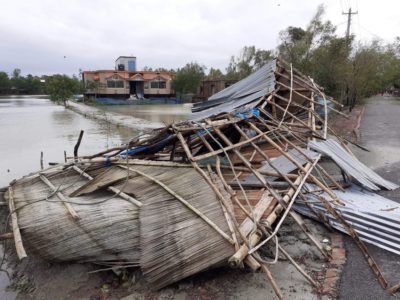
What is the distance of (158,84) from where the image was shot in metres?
52.6

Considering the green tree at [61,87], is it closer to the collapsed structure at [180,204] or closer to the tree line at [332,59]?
the tree line at [332,59]

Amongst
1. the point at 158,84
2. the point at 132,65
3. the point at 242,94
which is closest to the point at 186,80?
the point at 158,84

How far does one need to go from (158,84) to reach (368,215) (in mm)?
50164

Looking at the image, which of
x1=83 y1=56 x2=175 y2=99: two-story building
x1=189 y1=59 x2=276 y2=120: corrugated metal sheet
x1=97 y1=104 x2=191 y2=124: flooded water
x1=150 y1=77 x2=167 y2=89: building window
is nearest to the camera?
x1=189 y1=59 x2=276 y2=120: corrugated metal sheet

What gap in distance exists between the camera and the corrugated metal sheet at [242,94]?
8539 millimetres

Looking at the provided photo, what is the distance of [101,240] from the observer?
13.8 ft

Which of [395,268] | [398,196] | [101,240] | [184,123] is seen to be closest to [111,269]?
[101,240]

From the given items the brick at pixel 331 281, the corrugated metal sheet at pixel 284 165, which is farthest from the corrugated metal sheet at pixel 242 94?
the brick at pixel 331 281

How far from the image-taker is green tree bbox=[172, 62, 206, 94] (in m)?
51.2

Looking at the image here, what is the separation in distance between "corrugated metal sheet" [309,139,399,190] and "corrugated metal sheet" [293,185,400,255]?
0.49 m

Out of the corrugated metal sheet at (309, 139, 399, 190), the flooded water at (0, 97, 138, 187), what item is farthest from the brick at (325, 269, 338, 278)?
the flooded water at (0, 97, 138, 187)

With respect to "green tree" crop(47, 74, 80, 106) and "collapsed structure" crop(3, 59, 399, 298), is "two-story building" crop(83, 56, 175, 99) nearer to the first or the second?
"green tree" crop(47, 74, 80, 106)

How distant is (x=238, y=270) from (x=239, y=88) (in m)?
7.15

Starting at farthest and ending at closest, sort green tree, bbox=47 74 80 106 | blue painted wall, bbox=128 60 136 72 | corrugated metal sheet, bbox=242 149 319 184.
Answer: blue painted wall, bbox=128 60 136 72 → green tree, bbox=47 74 80 106 → corrugated metal sheet, bbox=242 149 319 184
